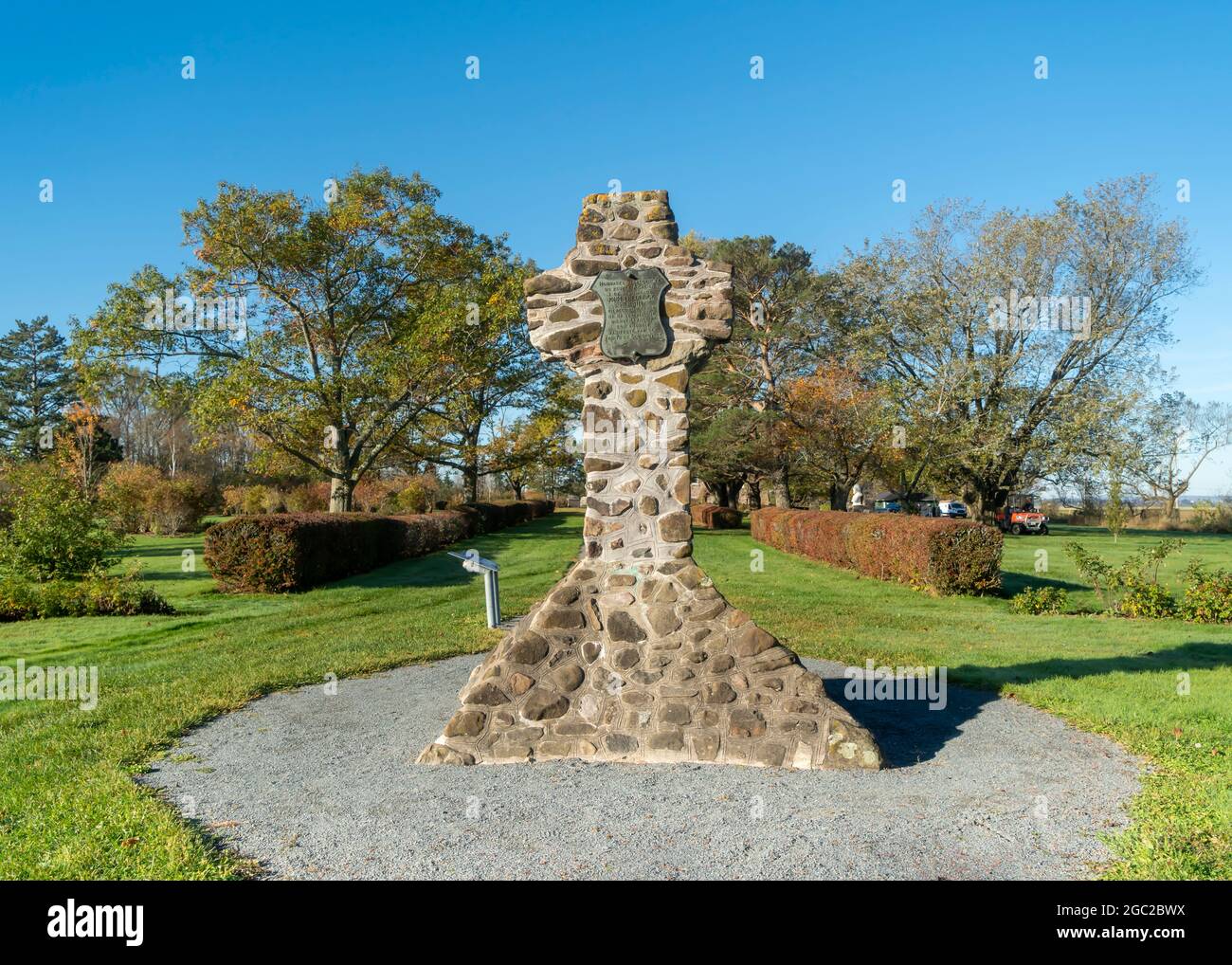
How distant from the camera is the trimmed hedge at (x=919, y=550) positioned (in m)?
14.3

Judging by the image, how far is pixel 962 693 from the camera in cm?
711

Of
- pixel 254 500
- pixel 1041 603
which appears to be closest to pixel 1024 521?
pixel 1041 603

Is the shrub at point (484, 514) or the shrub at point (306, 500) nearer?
the shrub at point (484, 514)

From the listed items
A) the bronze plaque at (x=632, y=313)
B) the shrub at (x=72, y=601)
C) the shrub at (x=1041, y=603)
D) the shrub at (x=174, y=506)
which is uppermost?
the bronze plaque at (x=632, y=313)

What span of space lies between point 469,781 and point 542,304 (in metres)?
3.29

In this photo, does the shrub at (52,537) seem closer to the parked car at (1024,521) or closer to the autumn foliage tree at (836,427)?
the autumn foliage tree at (836,427)

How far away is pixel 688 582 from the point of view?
18.2ft

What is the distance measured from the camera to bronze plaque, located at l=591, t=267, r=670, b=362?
5664mm

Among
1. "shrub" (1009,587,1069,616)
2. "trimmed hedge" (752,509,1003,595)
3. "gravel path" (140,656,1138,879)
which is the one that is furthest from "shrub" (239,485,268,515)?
"gravel path" (140,656,1138,879)

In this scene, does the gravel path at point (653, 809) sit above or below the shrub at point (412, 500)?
below

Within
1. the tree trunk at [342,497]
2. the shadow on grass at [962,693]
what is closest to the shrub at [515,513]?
the tree trunk at [342,497]

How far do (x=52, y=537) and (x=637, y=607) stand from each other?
12.2 metres

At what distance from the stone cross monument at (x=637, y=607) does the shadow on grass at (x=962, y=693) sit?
81 centimetres

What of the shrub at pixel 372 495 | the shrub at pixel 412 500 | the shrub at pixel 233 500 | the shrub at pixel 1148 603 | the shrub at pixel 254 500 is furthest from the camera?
the shrub at pixel 233 500
